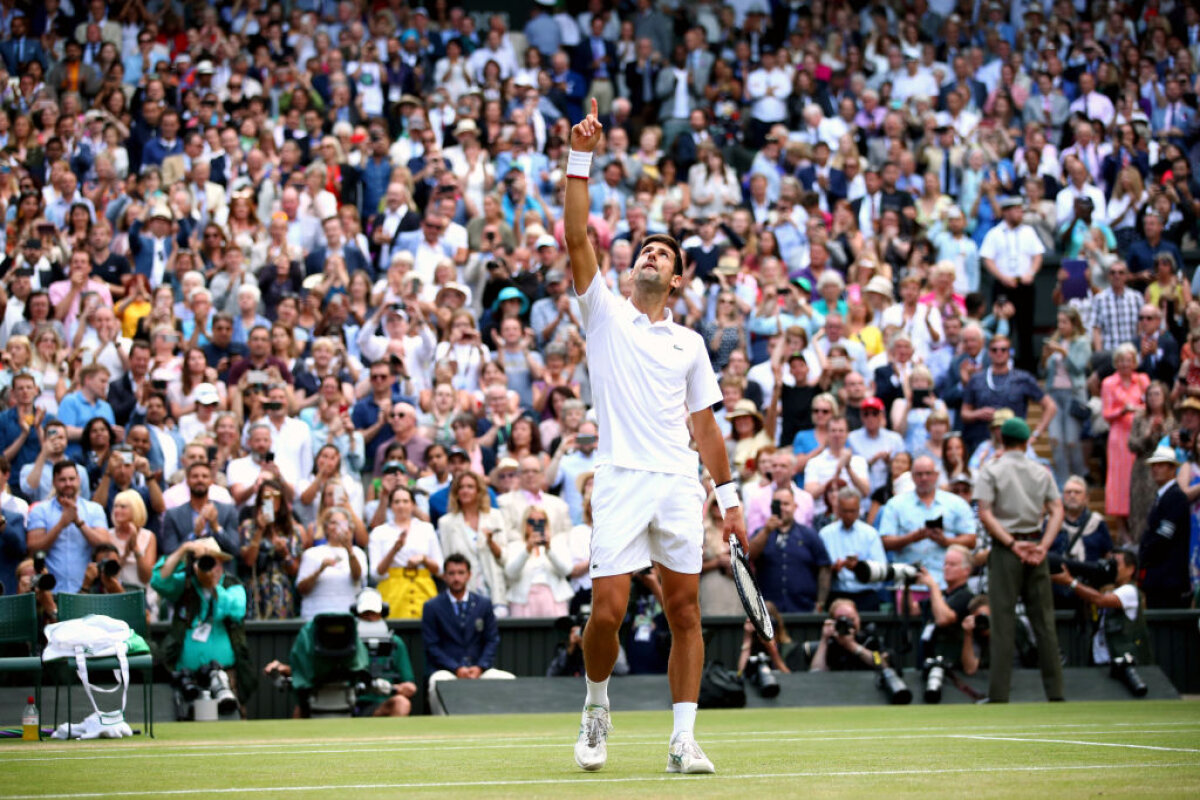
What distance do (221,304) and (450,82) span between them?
6.91 meters

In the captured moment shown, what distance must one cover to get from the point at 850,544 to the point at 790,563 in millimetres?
736

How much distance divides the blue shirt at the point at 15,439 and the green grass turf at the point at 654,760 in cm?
482

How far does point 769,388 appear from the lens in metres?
19.2

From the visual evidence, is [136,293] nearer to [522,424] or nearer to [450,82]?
[522,424]

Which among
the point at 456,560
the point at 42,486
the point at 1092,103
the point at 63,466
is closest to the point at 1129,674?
the point at 456,560

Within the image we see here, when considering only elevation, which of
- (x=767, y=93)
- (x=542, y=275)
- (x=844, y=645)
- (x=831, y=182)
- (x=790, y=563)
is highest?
(x=767, y=93)

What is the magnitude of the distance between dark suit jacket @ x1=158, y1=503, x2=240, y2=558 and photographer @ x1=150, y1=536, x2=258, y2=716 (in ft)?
2.42

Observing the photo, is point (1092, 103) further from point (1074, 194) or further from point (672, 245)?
point (672, 245)

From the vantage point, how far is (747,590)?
789 centimetres

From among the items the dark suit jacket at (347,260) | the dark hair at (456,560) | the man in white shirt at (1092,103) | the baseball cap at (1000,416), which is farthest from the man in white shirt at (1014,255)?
→ the dark hair at (456,560)

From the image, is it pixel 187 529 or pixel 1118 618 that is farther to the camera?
pixel 1118 618

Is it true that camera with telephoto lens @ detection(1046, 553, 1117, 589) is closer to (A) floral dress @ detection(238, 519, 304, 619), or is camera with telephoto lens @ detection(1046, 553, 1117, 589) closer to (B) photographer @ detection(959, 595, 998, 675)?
(B) photographer @ detection(959, 595, 998, 675)

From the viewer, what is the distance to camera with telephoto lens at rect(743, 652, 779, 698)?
14.7 m

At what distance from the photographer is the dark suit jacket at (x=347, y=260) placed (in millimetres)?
20000
